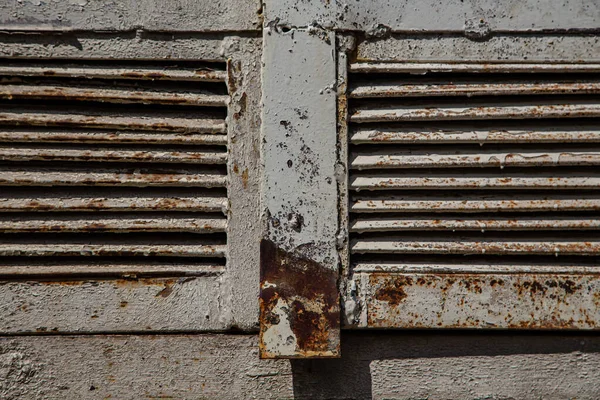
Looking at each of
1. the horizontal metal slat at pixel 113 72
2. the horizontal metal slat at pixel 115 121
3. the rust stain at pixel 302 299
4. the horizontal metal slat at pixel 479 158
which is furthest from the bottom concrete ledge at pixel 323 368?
the horizontal metal slat at pixel 113 72

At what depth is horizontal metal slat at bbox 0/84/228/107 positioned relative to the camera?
1544 millimetres

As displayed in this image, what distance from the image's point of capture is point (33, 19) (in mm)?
1538

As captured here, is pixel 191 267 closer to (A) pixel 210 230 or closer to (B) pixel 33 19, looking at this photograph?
(A) pixel 210 230

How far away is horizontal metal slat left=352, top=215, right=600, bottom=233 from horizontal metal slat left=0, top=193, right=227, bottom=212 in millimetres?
460

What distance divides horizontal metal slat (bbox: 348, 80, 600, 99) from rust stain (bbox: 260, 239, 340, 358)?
0.53m

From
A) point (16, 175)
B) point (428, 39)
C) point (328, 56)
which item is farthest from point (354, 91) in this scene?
point (16, 175)

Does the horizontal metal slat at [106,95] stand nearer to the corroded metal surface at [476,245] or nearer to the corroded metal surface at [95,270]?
the corroded metal surface at [95,270]

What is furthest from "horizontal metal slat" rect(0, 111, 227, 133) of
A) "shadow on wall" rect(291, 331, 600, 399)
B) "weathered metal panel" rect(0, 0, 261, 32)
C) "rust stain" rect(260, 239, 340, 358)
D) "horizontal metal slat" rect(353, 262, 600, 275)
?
"shadow on wall" rect(291, 331, 600, 399)

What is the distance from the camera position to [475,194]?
155 centimetres

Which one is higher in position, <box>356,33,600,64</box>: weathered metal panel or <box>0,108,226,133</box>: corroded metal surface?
<box>356,33,600,64</box>: weathered metal panel

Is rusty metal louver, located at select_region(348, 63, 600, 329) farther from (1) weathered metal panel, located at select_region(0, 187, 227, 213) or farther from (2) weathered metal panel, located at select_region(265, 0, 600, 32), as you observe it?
(1) weathered metal panel, located at select_region(0, 187, 227, 213)

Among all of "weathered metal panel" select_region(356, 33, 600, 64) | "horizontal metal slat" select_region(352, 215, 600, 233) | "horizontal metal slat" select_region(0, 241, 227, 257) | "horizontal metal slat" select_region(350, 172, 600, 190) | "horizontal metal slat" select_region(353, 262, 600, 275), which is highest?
"weathered metal panel" select_region(356, 33, 600, 64)

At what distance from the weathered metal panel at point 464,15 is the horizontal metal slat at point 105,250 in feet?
2.54

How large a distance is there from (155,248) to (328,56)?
78 cm
